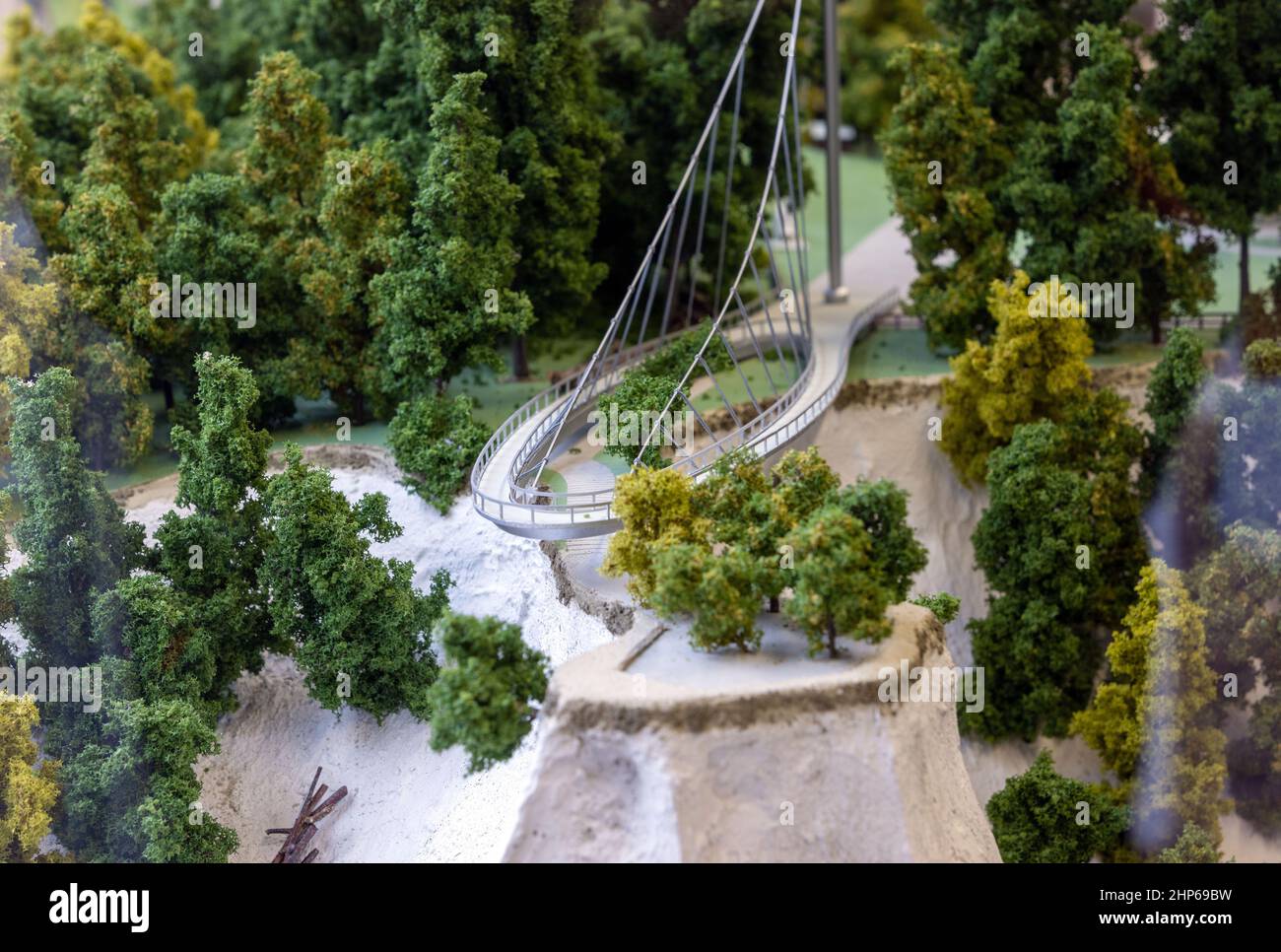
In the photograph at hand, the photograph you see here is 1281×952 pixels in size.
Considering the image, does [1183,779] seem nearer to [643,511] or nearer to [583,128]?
[643,511]

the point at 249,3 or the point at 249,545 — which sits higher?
the point at 249,3

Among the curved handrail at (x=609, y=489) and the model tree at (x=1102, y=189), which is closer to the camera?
the curved handrail at (x=609, y=489)

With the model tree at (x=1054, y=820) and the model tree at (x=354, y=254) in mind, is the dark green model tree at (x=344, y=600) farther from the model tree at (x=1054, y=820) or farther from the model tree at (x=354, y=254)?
the model tree at (x=1054, y=820)


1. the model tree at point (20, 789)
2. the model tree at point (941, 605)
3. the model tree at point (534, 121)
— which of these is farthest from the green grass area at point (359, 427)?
the model tree at point (941, 605)

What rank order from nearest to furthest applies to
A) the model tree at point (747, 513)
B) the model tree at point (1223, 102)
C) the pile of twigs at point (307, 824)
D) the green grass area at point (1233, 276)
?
1. the model tree at point (747, 513)
2. the pile of twigs at point (307, 824)
3. the model tree at point (1223, 102)
4. the green grass area at point (1233, 276)
